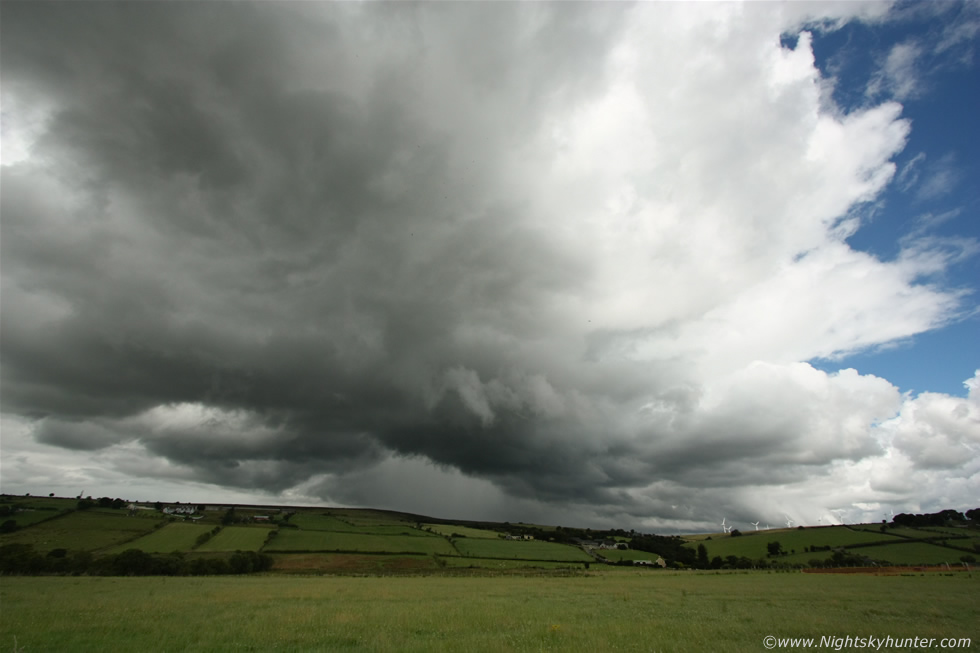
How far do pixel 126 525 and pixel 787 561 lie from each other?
18945cm

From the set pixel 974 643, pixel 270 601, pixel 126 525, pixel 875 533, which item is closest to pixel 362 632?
pixel 270 601

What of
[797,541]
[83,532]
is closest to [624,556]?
[797,541]

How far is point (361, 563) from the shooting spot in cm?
10644

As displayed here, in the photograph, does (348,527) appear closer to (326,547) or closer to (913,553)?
(326,547)

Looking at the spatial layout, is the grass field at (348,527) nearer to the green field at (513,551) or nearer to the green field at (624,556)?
the green field at (513,551)

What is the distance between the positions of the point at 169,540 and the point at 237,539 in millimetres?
15853

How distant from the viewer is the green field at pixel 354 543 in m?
130

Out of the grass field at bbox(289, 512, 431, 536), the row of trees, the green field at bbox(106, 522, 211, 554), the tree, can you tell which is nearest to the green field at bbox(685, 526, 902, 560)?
the grass field at bbox(289, 512, 431, 536)

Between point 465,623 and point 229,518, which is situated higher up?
point 465,623

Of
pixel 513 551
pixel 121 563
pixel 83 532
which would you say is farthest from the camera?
pixel 513 551

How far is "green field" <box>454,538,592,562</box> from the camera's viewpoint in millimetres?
131625

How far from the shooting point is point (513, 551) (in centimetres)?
14238

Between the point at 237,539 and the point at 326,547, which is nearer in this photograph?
the point at 237,539

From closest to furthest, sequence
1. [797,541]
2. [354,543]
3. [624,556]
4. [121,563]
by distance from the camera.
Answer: [121,563]
[354,543]
[624,556]
[797,541]
